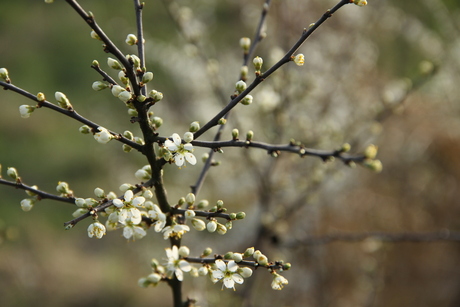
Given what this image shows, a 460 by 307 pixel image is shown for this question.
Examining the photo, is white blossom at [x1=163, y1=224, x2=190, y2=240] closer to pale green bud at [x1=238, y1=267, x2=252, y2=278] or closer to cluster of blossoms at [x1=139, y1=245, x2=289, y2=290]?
cluster of blossoms at [x1=139, y1=245, x2=289, y2=290]

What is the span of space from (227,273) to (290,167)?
232cm

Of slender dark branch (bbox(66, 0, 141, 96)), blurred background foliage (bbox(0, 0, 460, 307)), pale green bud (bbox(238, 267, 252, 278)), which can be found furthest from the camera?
blurred background foliage (bbox(0, 0, 460, 307))

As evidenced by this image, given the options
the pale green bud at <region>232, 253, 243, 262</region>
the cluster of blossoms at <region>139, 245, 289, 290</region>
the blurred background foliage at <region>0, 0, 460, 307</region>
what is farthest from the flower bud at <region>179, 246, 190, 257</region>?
the blurred background foliage at <region>0, 0, 460, 307</region>

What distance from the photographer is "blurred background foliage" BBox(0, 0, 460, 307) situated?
268 cm

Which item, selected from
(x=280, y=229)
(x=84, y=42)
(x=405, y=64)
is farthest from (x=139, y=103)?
(x=84, y=42)

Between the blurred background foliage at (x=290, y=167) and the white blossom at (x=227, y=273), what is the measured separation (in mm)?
1231

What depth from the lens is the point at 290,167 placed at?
3312 mm

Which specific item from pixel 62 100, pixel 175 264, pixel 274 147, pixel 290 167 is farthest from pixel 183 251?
pixel 290 167

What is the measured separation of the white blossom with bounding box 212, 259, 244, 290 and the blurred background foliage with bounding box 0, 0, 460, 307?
1.23m

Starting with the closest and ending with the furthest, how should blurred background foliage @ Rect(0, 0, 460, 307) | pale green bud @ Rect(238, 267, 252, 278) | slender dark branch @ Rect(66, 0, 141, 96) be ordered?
1. slender dark branch @ Rect(66, 0, 141, 96)
2. pale green bud @ Rect(238, 267, 252, 278)
3. blurred background foliage @ Rect(0, 0, 460, 307)

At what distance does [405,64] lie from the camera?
5.82 m

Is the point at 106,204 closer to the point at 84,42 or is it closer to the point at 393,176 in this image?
the point at 393,176

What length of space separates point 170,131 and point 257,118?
1.55 metres

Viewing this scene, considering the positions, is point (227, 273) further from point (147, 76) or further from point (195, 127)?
point (147, 76)
